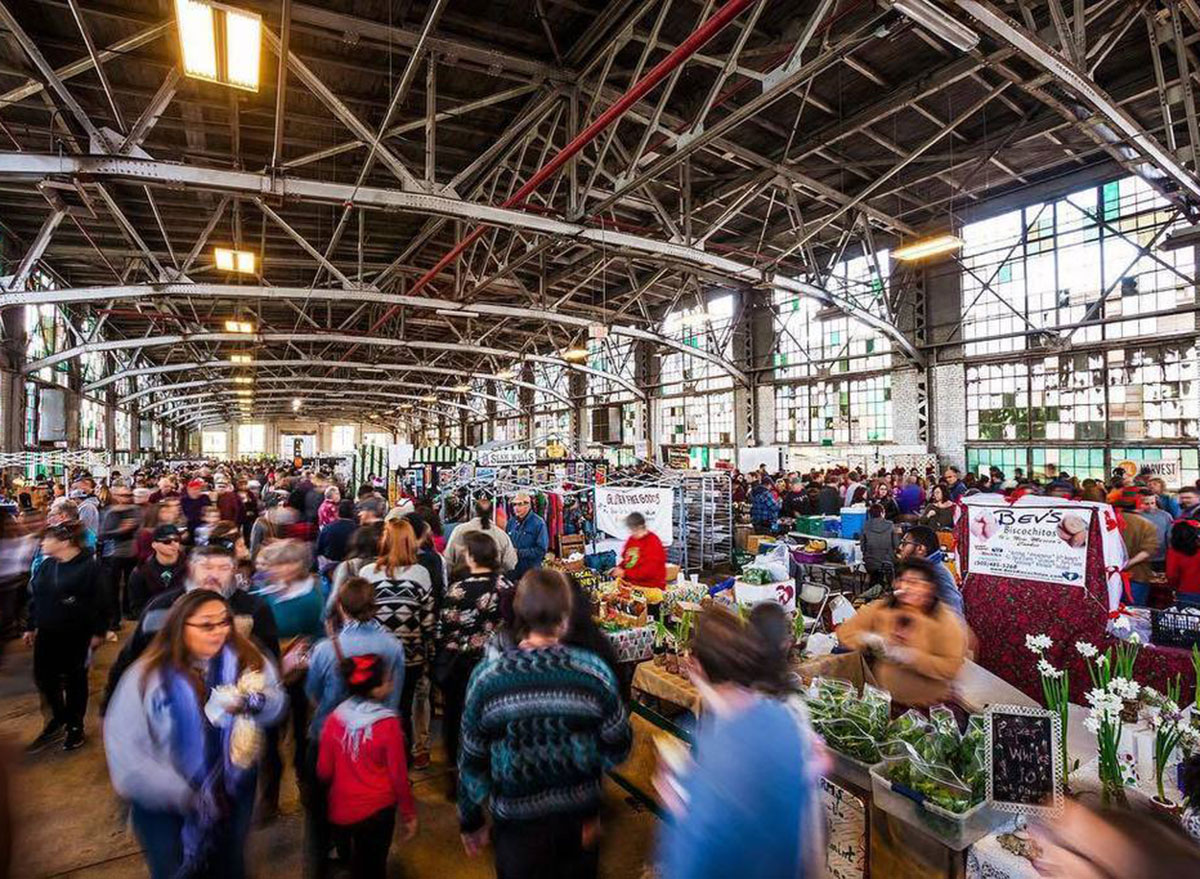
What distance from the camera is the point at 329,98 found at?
6.25m

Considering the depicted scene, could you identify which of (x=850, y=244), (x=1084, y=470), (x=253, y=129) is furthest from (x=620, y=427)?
(x=253, y=129)

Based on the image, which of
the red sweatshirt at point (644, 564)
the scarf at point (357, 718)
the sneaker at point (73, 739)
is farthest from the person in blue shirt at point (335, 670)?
the red sweatshirt at point (644, 564)

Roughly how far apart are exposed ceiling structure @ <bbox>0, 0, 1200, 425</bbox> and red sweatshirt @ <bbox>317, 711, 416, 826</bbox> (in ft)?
16.8

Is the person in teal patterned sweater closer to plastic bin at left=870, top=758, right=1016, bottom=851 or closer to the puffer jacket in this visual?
plastic bin at left=870, top=758, right=1016, bottom=851

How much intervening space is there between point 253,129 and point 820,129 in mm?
8644

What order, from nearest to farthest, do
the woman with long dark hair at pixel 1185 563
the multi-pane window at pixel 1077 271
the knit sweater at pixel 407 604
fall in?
1. the knit sweater at pixel 407 604
2. the woman with long dark hair at pixel 1185 563
3. the multi-pane window at pixel 1077 271

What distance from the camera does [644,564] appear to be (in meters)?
5.33

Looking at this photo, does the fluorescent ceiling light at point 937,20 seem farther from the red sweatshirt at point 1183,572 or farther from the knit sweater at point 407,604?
the knit sweater at point 407,604

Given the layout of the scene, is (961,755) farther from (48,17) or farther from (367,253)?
(367,253)

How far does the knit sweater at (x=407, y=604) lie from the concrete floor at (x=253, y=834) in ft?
2.98

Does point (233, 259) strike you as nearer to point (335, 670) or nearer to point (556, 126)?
point (556, 126)

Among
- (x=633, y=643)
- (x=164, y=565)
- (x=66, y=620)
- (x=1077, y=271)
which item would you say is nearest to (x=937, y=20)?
(x=633, y=643)

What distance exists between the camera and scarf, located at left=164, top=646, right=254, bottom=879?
1.95 meters

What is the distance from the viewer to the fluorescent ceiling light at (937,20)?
4.31 metres
